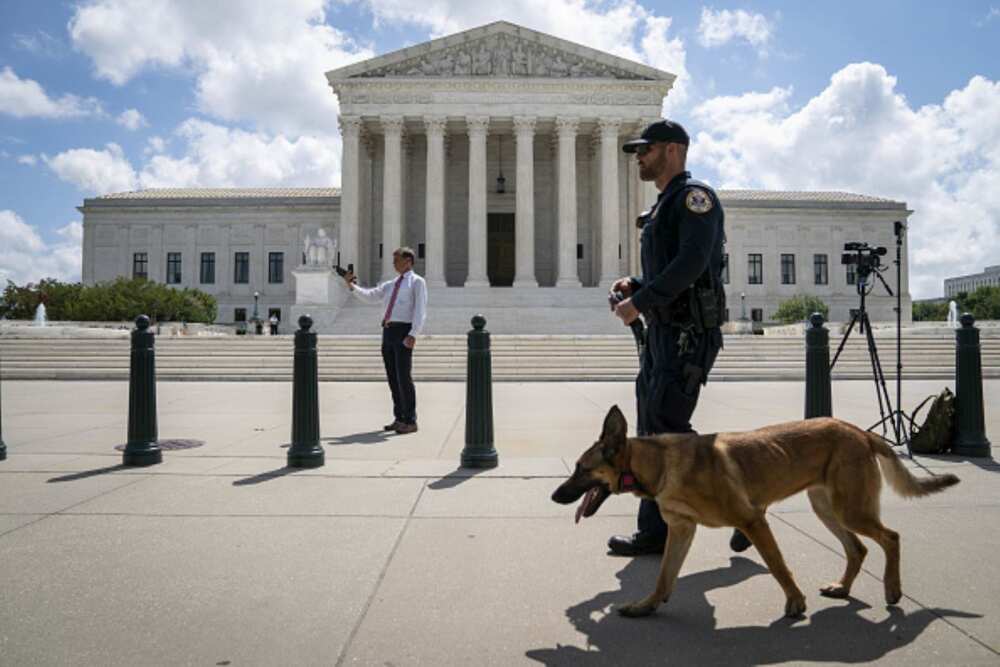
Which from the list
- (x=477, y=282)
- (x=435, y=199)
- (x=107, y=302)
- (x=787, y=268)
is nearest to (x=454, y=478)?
(x=477, y=282)

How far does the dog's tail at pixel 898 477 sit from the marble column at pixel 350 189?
39.2 metres

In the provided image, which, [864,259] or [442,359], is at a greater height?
[864,259]

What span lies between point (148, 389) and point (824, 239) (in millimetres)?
64005

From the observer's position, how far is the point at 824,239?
6134cm

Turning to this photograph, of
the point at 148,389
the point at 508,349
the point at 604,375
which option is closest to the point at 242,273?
the point at 508,349

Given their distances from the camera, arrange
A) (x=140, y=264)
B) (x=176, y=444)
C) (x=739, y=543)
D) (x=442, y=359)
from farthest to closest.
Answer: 1. (x=140, y=264)
2. (x=442, y=359)
3. (x=176, y=444)
4. (x=739, y=543)

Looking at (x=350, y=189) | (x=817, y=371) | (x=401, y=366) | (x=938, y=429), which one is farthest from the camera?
(x=350, y=189)

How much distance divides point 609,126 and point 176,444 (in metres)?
36.8

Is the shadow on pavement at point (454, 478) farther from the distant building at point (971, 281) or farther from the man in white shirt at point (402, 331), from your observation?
the distant building at point (971, 281)

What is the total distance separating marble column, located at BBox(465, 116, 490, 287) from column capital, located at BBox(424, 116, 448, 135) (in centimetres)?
143

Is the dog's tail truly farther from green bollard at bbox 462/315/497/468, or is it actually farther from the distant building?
the distant building

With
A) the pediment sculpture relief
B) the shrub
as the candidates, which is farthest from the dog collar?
the shrub

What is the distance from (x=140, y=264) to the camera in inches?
2372

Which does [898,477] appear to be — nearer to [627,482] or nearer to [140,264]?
[627,482]
